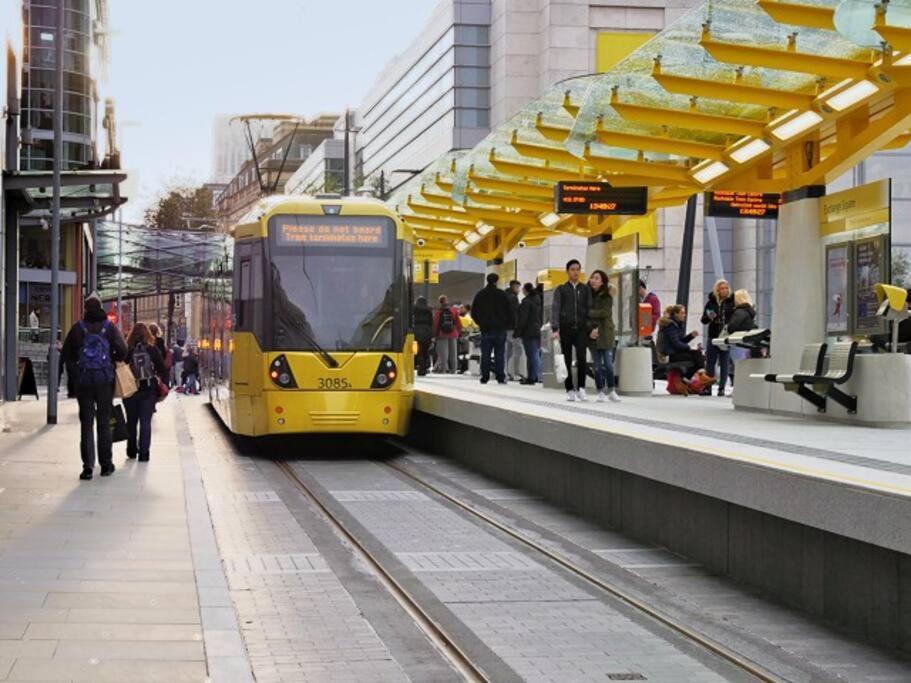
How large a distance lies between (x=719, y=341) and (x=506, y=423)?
17.8ft

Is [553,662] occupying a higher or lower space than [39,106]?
lower

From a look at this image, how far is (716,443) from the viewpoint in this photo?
1256 centimetres

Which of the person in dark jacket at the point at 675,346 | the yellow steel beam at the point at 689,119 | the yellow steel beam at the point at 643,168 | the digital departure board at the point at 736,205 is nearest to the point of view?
the yellow steel beam at the point at 689,119

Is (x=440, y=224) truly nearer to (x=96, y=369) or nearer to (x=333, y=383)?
(x=333, y=383)

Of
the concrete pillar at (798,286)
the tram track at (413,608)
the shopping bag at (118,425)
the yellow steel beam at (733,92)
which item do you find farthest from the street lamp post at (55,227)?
the concrete pillar at (798,286)

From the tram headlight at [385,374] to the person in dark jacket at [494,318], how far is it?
5.56 m

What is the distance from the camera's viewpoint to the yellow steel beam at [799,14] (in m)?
14.9

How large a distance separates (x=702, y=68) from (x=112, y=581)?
1011cm

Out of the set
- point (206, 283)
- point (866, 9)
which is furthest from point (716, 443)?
point (206, 283)

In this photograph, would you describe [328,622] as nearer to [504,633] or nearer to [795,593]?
[504,633]

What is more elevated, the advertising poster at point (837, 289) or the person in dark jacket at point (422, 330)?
the advertising poster at point (837, 289)

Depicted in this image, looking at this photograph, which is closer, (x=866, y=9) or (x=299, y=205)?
(x=866, y=9)

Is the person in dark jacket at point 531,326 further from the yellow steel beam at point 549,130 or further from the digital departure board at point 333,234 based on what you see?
the digital departure board at point 333,234

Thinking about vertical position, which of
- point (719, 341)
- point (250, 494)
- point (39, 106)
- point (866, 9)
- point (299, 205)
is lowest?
point (250, 494)
